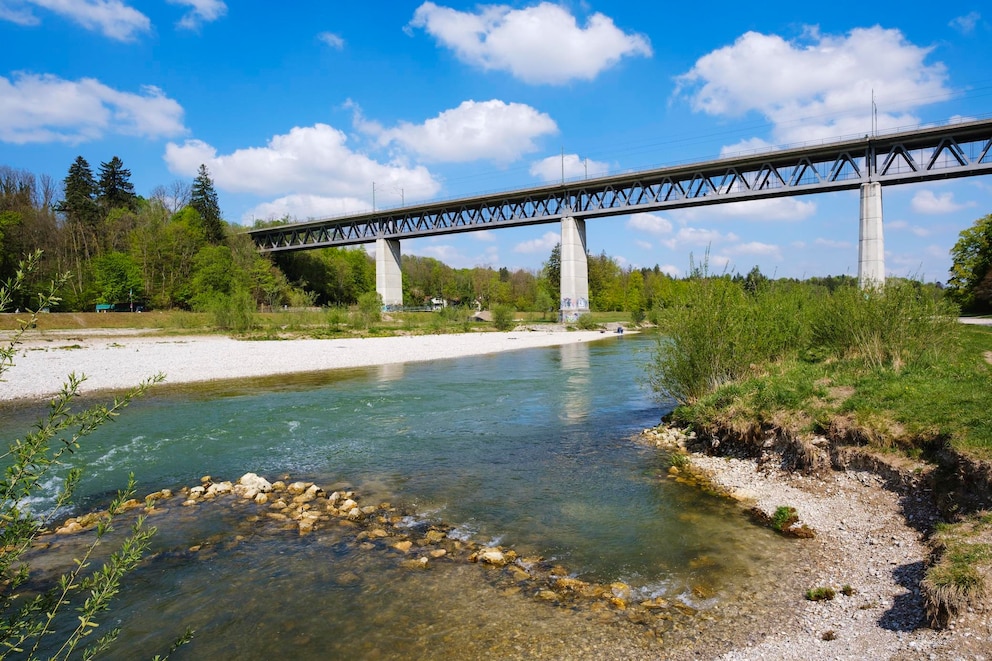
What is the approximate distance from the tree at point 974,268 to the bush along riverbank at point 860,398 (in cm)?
4311

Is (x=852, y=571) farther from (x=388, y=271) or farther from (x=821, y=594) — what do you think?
(x=388, y=271)

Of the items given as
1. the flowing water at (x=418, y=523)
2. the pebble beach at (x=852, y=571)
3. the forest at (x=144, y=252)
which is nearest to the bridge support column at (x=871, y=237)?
the forest at (x=144, y=252)

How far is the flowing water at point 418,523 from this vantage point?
6.83 meters

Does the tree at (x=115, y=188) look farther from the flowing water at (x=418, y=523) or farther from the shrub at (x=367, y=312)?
the flowing water at (x=418, y=523)

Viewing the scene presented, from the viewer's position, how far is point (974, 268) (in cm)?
5928

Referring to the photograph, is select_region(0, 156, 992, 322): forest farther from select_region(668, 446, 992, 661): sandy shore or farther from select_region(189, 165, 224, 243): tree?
select_region(668, 446, 992, 661): sandy shore

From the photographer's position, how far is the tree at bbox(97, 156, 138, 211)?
9706 centimetres

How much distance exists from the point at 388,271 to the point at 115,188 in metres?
50.6

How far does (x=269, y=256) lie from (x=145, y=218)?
21.9 metres

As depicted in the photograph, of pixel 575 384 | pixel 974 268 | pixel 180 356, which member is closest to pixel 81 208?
pixel 180 356

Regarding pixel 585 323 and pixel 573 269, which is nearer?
pixel 573 269

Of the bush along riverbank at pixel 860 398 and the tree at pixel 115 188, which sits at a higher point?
the tree at pixel 115 188

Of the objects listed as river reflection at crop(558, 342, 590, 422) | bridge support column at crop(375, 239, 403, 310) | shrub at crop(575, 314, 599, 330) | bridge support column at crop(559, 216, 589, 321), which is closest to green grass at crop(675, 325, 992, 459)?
river reflection at crop(558, 342, 590, 422)

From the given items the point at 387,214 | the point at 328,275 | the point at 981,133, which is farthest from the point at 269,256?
the point at 981,133
